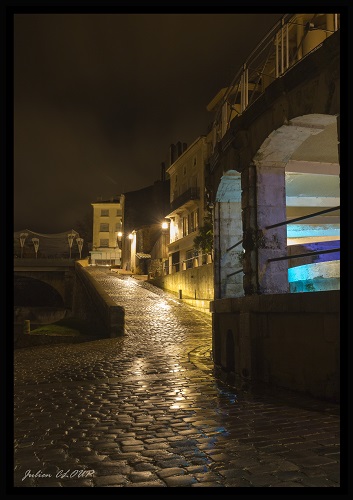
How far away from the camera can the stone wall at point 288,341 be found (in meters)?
5.97

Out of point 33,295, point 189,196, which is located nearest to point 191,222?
point 189,196

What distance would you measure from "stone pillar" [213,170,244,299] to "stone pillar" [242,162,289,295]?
2.30 metres

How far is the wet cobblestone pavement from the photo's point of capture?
3.73 metres

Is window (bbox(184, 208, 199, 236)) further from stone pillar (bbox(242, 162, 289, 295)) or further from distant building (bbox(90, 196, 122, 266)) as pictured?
distant building (bbox(90, 196, 122, 266))

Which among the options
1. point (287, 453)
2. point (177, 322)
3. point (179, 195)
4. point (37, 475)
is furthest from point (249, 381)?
point (179, 195)

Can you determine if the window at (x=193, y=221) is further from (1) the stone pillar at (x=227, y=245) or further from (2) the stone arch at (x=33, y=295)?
(1) the stone pillar at (x=227, y=245)

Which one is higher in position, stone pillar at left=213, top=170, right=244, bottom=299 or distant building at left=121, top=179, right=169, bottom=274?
distant building at left=121, top=179, right=169, bottom=274

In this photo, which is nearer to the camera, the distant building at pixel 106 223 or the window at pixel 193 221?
the window at pixel 193 221

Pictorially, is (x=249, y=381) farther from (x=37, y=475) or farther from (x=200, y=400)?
(x=37, y=475)

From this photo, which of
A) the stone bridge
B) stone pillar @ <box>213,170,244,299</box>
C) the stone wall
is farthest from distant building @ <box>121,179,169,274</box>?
the stone wall

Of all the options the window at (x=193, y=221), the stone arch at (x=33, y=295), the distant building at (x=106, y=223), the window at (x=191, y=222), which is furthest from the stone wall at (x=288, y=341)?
the distant building at (x=106, y=223)

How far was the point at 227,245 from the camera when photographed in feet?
36.1

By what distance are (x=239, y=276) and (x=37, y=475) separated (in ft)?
25.5

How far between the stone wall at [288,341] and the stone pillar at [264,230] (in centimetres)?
53
